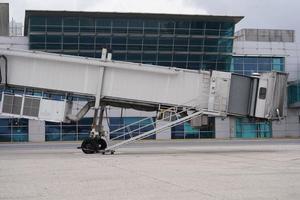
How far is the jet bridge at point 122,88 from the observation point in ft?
84.5

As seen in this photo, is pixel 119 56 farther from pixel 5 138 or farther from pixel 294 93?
pixel 294 93

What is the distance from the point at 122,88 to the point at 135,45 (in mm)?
38310

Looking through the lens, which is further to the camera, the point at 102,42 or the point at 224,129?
the point at 224,129

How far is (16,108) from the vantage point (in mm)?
25969

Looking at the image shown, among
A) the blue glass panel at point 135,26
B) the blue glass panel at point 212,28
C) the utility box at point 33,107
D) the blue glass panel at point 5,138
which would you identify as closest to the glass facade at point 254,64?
the blue glass panel at point 212,28

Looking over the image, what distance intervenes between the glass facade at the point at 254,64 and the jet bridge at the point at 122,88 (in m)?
43.8

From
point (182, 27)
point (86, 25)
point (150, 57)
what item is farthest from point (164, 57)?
point (86, 25)

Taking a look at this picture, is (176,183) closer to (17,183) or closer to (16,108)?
(17,183)

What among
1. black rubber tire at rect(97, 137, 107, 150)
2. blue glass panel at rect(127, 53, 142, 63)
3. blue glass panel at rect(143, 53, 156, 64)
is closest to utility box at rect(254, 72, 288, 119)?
black rubber tire at rect(97, 137, 107, 150)

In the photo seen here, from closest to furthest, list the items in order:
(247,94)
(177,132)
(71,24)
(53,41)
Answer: (247,94), (53,41), (71,24), (177,132)

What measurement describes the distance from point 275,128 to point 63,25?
2880cm

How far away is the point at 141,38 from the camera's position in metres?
64.2

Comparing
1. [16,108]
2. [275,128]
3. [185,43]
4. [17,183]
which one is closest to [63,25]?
[185,43]

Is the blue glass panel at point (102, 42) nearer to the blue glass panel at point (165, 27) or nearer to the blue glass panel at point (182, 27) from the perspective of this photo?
the blue glass panel at point (165, 27)
